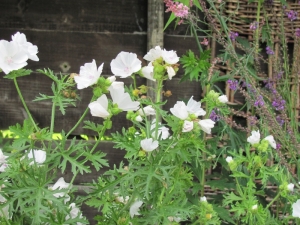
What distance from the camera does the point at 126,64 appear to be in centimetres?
114

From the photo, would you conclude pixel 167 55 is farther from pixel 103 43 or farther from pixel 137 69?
pixel 103 43

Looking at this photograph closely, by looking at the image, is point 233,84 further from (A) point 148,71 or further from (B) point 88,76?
(B) point 88,76

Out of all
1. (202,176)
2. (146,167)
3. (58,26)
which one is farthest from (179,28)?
(146,167)

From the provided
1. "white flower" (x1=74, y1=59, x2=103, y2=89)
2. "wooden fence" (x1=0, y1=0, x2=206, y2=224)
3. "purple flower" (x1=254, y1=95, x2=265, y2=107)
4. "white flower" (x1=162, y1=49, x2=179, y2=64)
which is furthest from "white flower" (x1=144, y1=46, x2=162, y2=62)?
"wooden fence" (x1=0, y1=0, x2=206, y2=224)

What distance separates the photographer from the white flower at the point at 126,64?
112cm

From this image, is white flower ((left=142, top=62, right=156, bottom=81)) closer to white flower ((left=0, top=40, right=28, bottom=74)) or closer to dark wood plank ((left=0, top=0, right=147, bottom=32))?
white flower ((left=0, top=40, right=28, bottom=74))

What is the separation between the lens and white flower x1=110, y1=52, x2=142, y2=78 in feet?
3.67

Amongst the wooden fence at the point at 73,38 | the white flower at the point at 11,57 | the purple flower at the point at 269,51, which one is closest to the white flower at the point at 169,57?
the white flower at the point at 11,57

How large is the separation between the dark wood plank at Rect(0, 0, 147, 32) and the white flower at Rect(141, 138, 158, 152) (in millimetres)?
1130

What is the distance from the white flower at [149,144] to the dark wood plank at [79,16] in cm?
113

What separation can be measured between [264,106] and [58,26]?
988 mm

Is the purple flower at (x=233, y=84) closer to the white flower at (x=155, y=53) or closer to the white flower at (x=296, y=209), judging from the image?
the white flower at (x=296, y=209)

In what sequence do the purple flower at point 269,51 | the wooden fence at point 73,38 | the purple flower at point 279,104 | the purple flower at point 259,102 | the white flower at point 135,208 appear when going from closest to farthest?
the white flower at point 135,208
the purple flower at point 259,102
the purple flower at point 279,104
the purple flower at point 269,51
the wooden fence at point 73,38

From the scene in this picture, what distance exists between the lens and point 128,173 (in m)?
1.05
